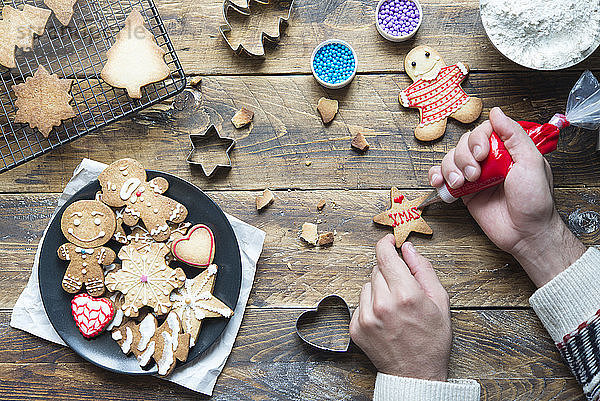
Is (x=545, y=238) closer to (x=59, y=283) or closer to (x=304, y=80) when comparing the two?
(x=304, y=80)

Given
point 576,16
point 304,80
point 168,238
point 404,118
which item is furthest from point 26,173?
point 576,16

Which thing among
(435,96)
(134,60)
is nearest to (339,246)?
(435,96)

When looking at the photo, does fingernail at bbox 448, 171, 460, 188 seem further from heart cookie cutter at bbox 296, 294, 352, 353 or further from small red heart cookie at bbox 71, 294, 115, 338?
small red heart cookie at bbox 71, 294, 115, 338

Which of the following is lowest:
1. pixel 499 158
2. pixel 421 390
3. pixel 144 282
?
pixel 421 390

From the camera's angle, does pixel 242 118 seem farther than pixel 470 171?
Yes

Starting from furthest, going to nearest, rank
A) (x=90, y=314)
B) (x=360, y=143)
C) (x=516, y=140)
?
(x=360, y=143), (x=90, y=314), (x=516, y=140)

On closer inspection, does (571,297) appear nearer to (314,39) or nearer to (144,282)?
(314,39)

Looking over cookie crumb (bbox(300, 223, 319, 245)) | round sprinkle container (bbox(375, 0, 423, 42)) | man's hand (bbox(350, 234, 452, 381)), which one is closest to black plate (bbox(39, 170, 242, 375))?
cookie crumb (bbox(300, 223, 319, 245))
